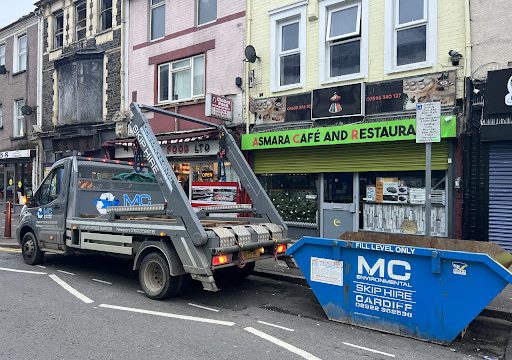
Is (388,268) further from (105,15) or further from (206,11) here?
(105,15)

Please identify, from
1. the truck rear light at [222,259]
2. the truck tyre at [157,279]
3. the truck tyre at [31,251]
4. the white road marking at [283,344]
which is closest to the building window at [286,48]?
the truck rear light at [222,259]

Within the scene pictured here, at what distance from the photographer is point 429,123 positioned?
19.9ft

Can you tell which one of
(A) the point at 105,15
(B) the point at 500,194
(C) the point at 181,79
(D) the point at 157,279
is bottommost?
(D) the point at 157,279

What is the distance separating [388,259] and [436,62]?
588 cm

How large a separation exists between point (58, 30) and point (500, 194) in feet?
61.4

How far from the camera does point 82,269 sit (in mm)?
8688

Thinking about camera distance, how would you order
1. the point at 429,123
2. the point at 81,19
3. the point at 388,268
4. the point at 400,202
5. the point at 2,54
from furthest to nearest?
the point at 2,54 → the point at 81,19 → the point at 400,202 → the point at 429,123 → the point at 388,268

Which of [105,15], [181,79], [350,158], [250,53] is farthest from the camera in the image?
[105,15]

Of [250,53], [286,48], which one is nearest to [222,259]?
[250,53]

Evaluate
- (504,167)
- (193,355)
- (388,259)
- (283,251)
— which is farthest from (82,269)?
(504,167)

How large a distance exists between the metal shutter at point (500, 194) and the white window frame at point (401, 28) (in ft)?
7.67

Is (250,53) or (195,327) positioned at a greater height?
(250,53)

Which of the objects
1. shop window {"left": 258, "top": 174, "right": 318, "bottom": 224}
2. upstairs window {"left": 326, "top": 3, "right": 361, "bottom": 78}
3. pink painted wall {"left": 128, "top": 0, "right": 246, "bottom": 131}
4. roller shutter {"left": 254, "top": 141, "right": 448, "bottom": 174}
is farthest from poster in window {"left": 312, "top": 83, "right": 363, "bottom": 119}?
pink painted wall {"left": 128, "top": 0, "right": 246, "bottom": 131}

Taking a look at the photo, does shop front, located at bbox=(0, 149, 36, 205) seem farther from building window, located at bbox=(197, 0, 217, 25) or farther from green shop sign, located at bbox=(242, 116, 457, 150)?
green shop sign, located at bbox=(242, 116, 457, 150)
